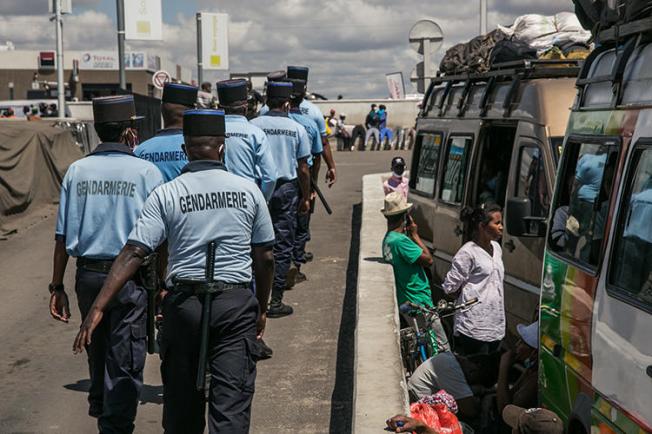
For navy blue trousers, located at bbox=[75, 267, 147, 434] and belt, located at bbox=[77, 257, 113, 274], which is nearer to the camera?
navy blue trousers, located at bbox=[75, 267, 147, 434]

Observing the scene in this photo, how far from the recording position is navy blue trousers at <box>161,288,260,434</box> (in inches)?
219

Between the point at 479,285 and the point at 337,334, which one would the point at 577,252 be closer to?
the point at 479,285

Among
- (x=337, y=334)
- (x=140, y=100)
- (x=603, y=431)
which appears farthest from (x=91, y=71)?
(x=603, y=431)

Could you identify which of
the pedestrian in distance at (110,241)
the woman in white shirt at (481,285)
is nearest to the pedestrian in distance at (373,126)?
the woman in white shirt at (481,285)

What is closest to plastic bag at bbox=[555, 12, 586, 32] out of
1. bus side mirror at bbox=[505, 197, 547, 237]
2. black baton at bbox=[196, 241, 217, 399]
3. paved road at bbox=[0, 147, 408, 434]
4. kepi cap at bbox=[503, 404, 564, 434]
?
paved road at bbox=[0, 147, 408, 434]

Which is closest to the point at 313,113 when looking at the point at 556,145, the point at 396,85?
the point at 556,145

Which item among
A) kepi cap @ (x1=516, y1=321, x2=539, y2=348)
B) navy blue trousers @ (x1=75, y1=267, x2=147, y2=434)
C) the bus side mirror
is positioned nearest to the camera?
navy blue trousers @ (x1=75, y1=267, x2=147, y2=434)

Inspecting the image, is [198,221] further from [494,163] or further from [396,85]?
[396,85]

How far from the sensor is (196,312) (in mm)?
5590

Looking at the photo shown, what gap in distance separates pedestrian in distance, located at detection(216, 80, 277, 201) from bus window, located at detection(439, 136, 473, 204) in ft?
9.22

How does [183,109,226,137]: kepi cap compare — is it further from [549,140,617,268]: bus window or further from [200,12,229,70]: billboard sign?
[200,12,229,70]: billboard sign

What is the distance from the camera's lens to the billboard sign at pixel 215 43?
37562 millimetres

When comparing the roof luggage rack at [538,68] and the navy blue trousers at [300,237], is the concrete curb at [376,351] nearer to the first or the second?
the navy blue trousers at [300,237]

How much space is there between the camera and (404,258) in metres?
9.76
